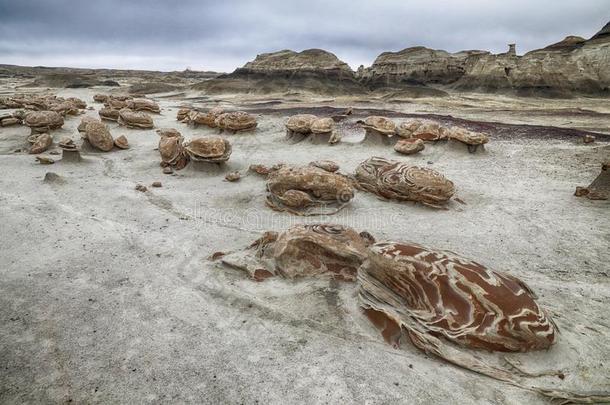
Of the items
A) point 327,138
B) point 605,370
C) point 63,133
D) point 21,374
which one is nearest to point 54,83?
point 63,133

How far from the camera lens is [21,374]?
2637 millimetres

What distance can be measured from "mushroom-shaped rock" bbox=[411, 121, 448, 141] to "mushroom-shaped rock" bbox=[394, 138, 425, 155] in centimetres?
60

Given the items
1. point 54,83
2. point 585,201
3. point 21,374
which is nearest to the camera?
point 21,374

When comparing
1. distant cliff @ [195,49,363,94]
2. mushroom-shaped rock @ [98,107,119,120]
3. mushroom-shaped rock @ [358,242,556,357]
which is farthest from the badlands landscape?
distant cliff @ [195,49,363,94]

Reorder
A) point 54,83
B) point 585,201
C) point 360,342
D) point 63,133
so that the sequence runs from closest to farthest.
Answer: point 360,342 < point 585,201 < point 63,133 < point 54,83

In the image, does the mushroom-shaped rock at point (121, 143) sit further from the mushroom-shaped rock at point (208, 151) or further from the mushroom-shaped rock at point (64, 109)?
the mushroom-shaped rock at point (64, 109)

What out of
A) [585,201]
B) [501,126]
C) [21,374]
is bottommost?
[21,374]

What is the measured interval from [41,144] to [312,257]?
9.48 m

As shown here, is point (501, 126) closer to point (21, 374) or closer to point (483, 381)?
point (483, 381)

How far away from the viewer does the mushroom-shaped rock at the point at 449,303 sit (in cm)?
289

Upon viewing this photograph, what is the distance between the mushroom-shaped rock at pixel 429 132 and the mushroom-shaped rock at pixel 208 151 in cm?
532

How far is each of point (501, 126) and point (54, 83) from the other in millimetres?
37014

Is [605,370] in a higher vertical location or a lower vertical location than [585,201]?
lower

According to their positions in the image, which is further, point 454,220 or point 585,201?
point 585,201
